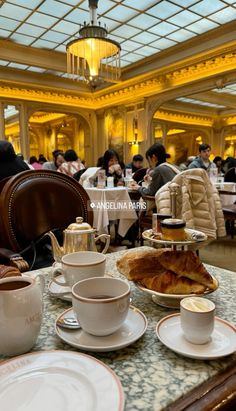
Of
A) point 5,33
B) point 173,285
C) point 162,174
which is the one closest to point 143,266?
point 173,285

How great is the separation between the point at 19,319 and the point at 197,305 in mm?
300

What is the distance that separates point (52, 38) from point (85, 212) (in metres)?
5.49

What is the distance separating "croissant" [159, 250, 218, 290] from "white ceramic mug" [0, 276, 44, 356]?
0.90ft

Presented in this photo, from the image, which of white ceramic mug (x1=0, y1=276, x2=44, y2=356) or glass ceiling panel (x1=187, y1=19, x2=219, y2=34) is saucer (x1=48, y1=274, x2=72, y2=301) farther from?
glass ceiling panel (x1=187, y1=19, x2=219, y2=34)

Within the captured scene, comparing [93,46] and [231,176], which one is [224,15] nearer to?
[93,46]

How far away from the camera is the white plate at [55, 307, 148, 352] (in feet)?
1.62

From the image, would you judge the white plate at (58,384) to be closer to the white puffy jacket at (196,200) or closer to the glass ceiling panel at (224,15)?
the white puffy jacket at (196,200)

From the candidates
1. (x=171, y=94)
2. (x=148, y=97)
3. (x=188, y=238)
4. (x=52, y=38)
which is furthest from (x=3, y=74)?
(x=188, y=238)

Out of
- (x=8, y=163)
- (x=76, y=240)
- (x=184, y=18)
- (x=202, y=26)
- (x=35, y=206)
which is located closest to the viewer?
(x=76, y=240)

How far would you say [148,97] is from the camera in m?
7.57

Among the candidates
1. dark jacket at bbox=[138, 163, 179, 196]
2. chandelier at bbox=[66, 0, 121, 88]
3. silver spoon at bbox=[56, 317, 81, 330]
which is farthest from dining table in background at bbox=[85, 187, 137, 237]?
silver spoon at bbox=[56, 317, 81, 330]

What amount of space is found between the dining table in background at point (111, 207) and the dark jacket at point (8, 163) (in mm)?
1478

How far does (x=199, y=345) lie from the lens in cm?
50

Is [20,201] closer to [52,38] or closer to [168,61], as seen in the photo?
[52,38]
